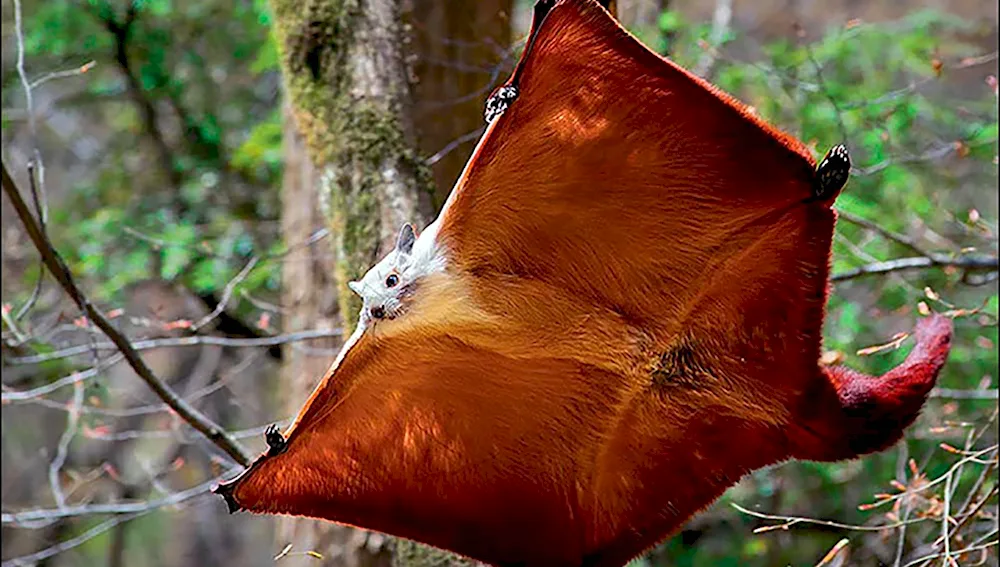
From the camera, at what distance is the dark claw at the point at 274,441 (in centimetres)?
95

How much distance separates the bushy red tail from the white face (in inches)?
15.8

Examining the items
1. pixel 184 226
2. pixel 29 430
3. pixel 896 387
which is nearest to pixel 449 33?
pixel 896 387

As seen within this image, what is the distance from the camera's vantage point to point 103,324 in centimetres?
140

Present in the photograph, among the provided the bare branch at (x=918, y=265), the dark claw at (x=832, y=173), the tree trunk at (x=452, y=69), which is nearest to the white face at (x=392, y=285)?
the dark claw at (x=832, y=173)

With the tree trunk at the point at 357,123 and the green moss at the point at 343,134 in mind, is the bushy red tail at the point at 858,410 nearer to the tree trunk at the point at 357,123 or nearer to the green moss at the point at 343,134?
the tree trunk at the point at 357,123

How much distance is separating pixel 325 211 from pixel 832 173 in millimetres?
791

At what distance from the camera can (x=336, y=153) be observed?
1452 millimetres

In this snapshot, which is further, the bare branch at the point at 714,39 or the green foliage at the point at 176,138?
the green foliage at the point at 176,138

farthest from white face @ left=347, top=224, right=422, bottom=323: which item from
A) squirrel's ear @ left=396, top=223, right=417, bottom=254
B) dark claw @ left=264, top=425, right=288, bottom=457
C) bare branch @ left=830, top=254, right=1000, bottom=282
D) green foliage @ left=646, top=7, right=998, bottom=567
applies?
green foliage @ left=646, top=7, right=998, bottom=567

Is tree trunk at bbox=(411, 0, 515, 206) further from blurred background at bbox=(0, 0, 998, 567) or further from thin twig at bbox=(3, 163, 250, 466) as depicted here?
thin twig at bbox=(3, 163, 250, 466)

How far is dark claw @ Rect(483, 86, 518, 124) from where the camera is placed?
865mm

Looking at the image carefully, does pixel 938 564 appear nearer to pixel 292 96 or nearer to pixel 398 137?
pixel 398 137

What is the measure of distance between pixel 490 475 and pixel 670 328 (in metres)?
0.23

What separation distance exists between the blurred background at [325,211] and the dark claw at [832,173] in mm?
476
